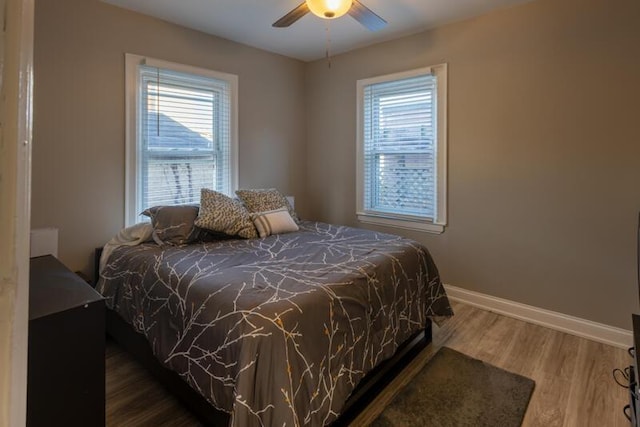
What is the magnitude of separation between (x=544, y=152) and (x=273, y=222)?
2.29 metres

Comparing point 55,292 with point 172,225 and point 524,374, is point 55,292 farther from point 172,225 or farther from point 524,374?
point 524,374

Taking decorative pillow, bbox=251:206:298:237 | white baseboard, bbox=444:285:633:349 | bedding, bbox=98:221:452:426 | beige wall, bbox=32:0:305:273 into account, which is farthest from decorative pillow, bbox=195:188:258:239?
white baseboard, bbox=444:285:633:349

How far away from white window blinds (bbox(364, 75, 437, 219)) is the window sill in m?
0.08

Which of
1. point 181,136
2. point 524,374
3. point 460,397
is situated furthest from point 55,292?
point 524,374

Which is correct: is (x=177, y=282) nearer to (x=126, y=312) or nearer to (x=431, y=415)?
(x=126, y=312)

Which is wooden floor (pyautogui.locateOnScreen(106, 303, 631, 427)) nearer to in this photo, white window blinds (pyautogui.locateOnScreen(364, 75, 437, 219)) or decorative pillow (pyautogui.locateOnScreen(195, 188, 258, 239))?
decorative pillow (pyautogui.locateOnScreen(195, 188, 258, 239))

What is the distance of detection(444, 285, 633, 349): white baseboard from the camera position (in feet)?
8.54

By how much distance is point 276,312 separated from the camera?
5.02ft

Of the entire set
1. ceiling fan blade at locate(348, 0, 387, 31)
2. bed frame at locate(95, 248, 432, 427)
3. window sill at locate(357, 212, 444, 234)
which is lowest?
bed frame at locate(95, 248, 432, 427)

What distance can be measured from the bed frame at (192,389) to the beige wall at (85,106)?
829mm

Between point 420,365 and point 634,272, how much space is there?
5.58 ft

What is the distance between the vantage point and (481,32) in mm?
3062

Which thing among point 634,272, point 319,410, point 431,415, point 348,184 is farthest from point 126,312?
point 634,272

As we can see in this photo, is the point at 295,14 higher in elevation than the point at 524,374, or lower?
higher
